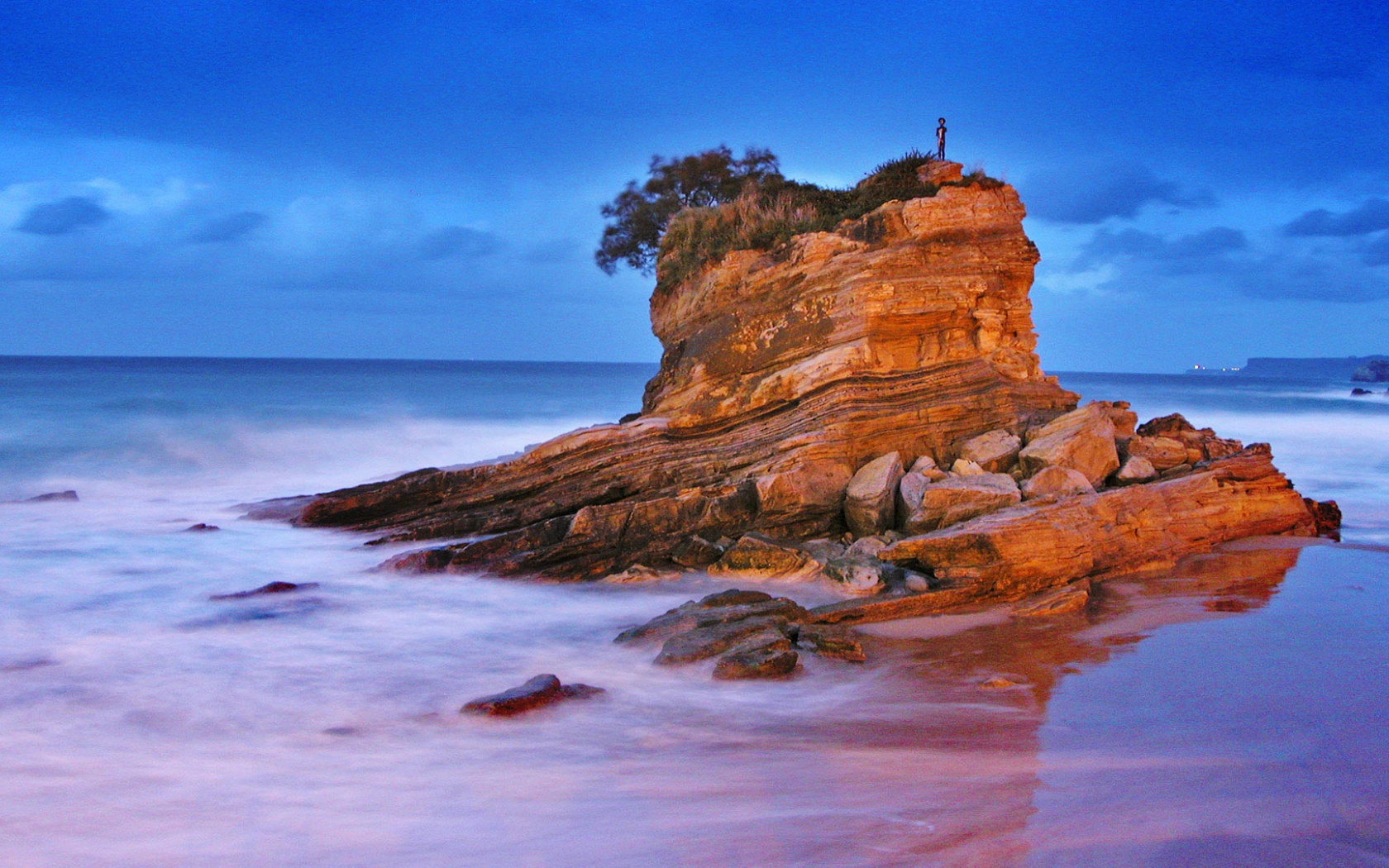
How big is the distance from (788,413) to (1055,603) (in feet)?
15.5

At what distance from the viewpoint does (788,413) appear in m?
13.2

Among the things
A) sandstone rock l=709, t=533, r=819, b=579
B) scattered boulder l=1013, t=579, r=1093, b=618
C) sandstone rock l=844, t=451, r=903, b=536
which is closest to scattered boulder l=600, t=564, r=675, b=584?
sandstone rock l=709, t=533, r=819, b=579

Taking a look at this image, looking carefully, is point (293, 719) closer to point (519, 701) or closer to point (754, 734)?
point (519, 701)

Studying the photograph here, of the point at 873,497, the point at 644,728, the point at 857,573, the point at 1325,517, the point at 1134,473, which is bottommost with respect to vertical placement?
the point at 644,728

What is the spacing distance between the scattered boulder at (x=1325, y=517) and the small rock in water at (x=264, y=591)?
13.6 metres

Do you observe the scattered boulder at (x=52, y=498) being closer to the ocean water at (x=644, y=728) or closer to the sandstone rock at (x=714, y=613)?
the ocean water at (x=644, y=728)

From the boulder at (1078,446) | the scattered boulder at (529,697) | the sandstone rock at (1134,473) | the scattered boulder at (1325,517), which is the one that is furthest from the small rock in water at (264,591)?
the scattered boulder at (1325,517)

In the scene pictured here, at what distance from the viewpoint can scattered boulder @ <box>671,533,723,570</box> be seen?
11.6 m

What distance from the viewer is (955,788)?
228 inches

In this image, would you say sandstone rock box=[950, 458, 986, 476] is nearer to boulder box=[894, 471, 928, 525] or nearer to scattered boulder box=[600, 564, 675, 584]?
boulder box=[894, 471, 928, 525]

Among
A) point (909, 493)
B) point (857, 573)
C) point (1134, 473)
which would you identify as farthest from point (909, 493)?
point (1134, 473)

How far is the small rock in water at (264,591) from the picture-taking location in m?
10.8

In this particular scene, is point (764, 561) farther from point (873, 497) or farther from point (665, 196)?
point (665, 196)

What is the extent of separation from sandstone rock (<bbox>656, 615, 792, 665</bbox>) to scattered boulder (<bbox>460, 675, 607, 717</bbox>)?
2.65 ft
